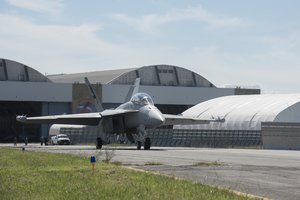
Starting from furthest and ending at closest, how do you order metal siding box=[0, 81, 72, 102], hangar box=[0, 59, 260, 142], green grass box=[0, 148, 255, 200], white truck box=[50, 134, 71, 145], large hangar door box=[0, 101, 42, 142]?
large hangar door box=[0, 101, 42, 142]
hangar box=[0, 59, 260, 142]
metal siding box=[0, 81, 72, 102]
white truck box=[50, 134, 71, 145]
green grass box=[0, 148, 255, 200]

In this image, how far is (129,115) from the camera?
44.6m

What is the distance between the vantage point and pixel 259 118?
5975 centimetres

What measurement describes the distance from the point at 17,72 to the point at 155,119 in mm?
41922

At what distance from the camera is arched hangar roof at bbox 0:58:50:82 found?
77.9 metres

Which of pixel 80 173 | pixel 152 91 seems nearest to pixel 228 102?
pixel 152 91

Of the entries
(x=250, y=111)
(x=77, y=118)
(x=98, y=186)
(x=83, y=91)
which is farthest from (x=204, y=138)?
(x=98, y=186)

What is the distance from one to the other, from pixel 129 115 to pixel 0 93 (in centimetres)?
3567

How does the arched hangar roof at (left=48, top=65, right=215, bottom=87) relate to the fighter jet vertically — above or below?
above

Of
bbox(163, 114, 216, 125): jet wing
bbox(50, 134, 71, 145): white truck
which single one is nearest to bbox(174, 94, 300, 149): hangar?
bbox(163, 114, 216, 125): jet wing

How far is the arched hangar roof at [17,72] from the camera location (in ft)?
256

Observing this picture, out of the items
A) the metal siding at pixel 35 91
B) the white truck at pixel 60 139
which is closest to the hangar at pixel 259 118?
the white truck at pixel 60 139

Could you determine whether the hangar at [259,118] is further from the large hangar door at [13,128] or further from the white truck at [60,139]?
the large hangar door at [13,128]

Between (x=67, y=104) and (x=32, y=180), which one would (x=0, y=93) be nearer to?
(x=67, y=104)

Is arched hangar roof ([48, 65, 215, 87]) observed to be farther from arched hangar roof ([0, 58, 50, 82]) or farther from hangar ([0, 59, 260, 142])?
arched hangar roof ([0, 58, 50, 82])
